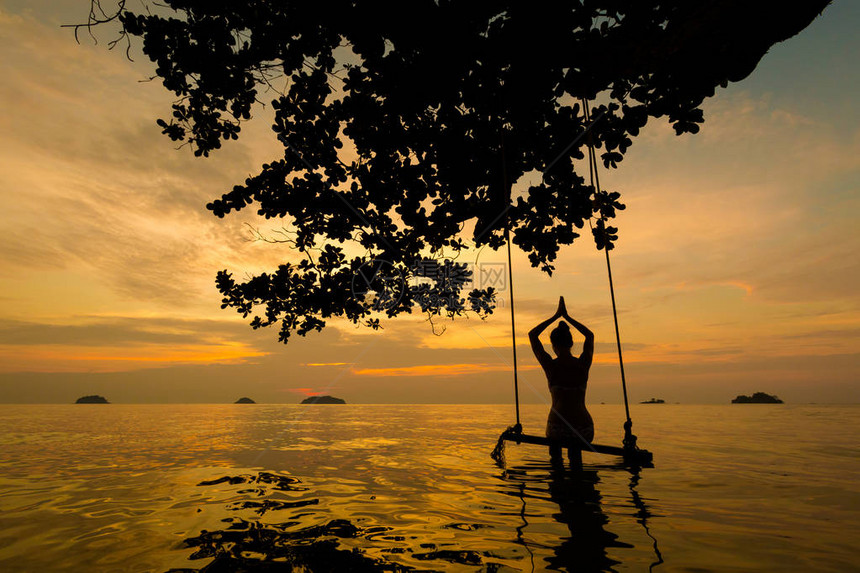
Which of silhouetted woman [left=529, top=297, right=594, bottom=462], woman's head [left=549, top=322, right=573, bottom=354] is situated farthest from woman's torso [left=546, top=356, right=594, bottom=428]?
woman's head [left=549, top=322, right=573, bottom=354]

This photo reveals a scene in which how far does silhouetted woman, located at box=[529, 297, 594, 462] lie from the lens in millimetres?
7840

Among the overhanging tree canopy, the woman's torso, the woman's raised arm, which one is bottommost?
the woman's torso

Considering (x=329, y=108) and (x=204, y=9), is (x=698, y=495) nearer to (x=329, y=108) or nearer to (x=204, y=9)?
(x=329, y=108)

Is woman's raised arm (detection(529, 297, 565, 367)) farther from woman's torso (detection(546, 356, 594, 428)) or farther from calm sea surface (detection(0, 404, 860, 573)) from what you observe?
calm sea surface (detection(0, 404, 860, 573))

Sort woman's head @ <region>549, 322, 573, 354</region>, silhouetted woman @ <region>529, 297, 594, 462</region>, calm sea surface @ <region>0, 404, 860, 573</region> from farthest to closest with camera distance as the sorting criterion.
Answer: woman's head @ <region>549, 322, 573, 354</region>
silhouetted woman @ <region>529, 297, 594, 462</region>
calm sea surface @ <region>0, 404, 860, 573</region>

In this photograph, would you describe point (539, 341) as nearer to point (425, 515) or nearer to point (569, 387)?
point (569, 387)

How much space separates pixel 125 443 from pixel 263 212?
17.8 m

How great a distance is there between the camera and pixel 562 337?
7988mm

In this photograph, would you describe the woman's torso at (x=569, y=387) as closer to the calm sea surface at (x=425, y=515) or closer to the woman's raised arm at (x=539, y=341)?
the woman's raised arm at (x=539, y=341)

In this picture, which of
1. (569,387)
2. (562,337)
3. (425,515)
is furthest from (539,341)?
(425,515)

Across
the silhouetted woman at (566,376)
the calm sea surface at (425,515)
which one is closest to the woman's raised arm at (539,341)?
the silhouetted woman at (566,376)

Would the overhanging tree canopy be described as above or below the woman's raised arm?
above

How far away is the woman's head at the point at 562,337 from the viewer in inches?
314

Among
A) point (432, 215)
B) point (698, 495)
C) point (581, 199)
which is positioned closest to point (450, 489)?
point (698, 495)
